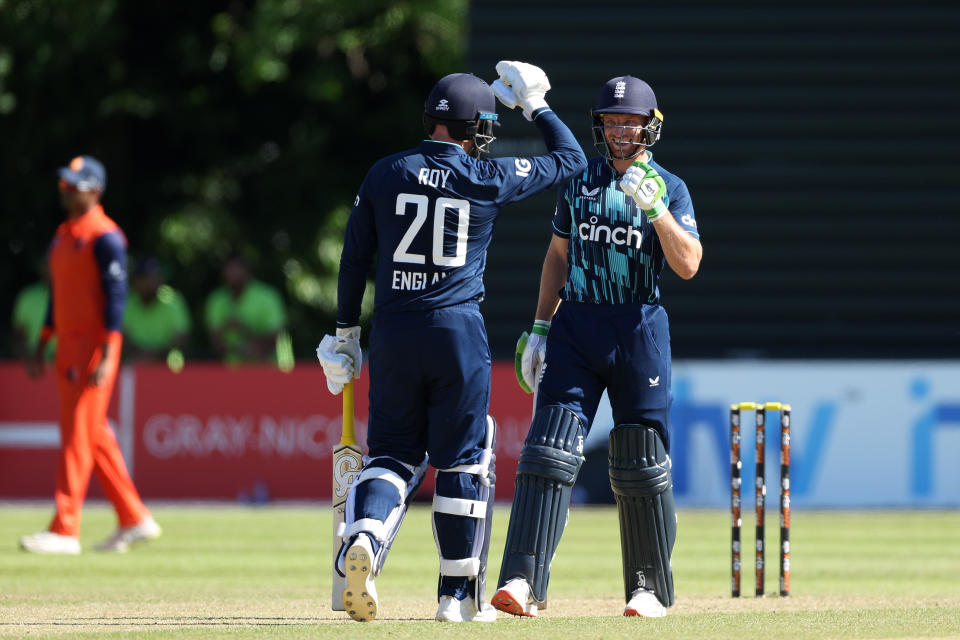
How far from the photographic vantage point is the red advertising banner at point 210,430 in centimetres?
1493

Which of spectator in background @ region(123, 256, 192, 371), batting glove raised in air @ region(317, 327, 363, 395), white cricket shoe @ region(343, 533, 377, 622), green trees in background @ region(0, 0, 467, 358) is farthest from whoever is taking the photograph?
green trees in background @ region(0, 0, 467, 358)

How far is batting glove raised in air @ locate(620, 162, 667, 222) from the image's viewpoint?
662 centimetres

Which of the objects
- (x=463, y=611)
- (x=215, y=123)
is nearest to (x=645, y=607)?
(x=463, y=611)

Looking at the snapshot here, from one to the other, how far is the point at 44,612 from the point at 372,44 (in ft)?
47.3

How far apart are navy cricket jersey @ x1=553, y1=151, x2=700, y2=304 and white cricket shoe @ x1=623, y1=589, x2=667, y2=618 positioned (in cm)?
118

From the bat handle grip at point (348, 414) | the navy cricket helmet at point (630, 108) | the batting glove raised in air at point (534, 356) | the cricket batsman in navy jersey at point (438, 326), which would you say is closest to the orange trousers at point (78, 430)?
the bat handle grip at point (348, 414)

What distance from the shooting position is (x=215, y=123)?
21500 millimetres

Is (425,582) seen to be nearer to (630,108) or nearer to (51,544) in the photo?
(51,544)

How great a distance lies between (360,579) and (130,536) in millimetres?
4423

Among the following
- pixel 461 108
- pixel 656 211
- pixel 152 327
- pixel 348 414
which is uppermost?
pixel 461 108

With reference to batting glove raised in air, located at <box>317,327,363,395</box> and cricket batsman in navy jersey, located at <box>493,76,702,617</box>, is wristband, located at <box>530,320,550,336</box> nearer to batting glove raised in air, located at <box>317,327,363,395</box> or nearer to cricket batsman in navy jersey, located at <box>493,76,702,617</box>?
cricket batsman in navy jersey, located at <box>493,76,702,617</box>

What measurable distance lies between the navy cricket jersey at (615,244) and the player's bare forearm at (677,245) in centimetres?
9

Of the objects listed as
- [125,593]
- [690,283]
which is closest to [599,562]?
[125,593]

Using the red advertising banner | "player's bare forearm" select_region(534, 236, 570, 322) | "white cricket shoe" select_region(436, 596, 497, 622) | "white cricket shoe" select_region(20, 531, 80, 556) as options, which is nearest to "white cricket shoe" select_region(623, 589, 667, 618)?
"white cricket shoe" select_region(436, 596, 497, 622)
